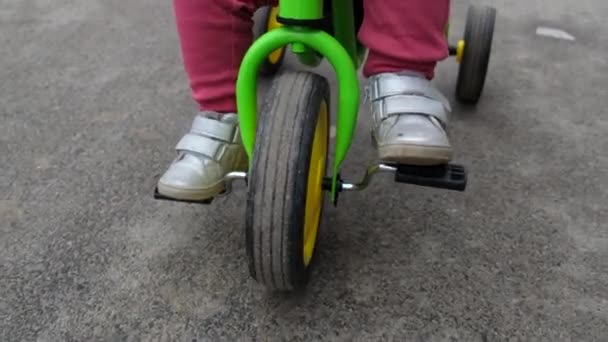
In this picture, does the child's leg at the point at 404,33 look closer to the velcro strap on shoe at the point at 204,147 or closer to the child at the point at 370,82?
the child at the point at 370,82

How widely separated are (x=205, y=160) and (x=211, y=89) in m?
0.09

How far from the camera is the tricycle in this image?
563mm

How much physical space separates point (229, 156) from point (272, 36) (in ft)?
0.56

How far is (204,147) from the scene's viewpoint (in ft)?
2.33

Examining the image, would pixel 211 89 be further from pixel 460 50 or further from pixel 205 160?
pixel 460 50

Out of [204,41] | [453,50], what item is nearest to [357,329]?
[204,41]

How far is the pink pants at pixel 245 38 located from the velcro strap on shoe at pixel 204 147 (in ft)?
0.14

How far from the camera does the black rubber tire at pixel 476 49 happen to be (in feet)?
3.36

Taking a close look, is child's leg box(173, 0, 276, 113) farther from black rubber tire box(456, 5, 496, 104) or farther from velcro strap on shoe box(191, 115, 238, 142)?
black rubber tire box(456, 5, 496, 104)

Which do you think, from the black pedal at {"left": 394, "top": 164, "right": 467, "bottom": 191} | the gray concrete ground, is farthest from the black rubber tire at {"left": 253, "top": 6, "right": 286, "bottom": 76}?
the black pedal at {"left": 394, "top": 164, "right": 467, "bottom": 191}

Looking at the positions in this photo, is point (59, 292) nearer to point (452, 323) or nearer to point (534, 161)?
point (452, 323)

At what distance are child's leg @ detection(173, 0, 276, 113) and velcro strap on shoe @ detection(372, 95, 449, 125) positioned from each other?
17 cm

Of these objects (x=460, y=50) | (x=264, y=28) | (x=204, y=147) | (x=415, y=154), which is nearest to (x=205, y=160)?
(x=204, y=147)

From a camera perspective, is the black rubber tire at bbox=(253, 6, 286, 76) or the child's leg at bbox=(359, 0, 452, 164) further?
the black rubber tire at bbox=(253, 6, 286, 76)
